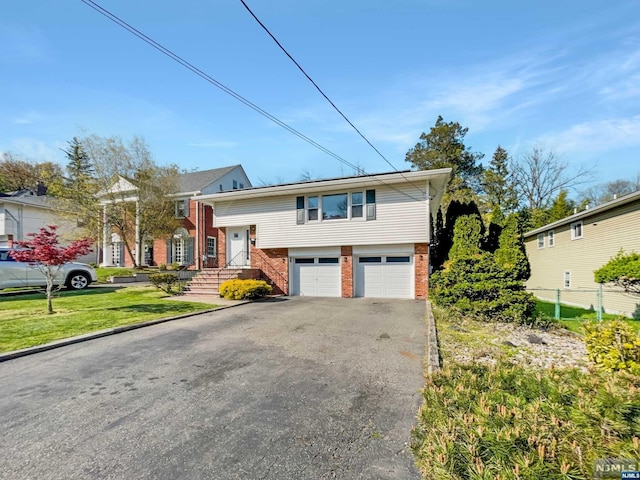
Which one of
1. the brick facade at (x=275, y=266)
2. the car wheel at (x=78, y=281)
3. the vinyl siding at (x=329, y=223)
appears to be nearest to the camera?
the vinyl siding at (x=329, y=223)

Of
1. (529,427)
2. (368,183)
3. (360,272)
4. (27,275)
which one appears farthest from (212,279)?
(529,427)

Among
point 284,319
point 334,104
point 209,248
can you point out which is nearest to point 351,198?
point 334,104

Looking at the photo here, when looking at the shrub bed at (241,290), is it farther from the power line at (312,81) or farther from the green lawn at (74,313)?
the power line at (312,81)

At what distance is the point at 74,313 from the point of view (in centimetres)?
897

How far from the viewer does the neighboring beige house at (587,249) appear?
10.8 m

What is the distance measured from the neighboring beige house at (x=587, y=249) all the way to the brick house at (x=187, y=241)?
20.7 m

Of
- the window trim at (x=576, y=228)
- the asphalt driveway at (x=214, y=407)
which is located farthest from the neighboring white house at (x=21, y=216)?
the window trim at (x=576, y=228)

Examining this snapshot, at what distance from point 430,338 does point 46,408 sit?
6221 millimetres

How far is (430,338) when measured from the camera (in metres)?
6.33

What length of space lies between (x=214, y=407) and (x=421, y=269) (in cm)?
1055

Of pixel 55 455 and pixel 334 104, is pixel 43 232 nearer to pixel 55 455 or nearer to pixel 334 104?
pixel 55 455

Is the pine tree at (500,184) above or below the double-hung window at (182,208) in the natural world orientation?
above

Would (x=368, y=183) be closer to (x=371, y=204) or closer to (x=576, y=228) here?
(x=371, y=204)

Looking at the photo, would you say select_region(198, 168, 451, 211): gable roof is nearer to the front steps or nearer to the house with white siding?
the house with white siding
